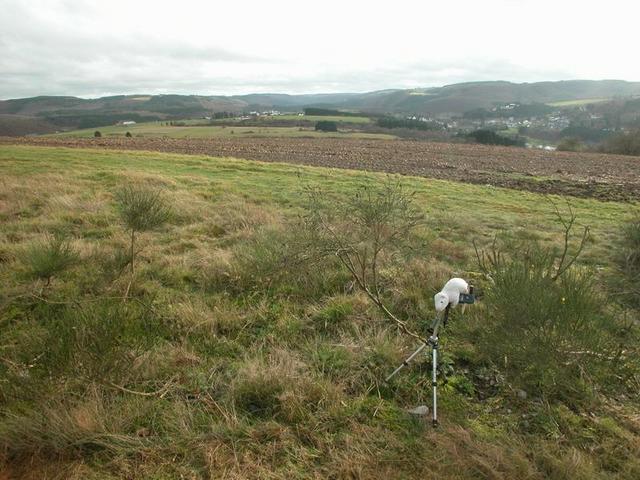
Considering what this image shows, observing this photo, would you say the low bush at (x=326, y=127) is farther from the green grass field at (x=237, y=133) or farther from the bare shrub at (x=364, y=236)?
the bare shrub at (x=364, y=236)

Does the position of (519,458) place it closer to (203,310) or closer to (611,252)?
(203,310)

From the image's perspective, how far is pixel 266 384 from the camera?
11.5 ft

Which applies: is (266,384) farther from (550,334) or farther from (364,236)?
(364,236)

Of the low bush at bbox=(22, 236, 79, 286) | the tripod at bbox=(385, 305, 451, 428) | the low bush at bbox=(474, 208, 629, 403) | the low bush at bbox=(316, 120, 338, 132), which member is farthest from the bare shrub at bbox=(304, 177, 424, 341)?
the low bush at bbox=(316, 120, 338, 132)

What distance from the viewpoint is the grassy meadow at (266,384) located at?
2855 mm

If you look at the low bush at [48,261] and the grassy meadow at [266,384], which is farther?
the low bush at [48,261]

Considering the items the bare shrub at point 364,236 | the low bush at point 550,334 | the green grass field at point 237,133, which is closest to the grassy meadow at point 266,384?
the low bush at point 550,334

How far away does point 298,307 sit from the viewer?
530 cm

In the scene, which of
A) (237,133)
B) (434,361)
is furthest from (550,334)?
(237,133)

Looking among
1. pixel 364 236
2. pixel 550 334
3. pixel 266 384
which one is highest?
pixel 364 236

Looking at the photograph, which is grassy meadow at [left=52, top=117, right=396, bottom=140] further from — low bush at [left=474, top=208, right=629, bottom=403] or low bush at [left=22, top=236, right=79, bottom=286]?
low bush at [left=474, top=208, right=629, bottom=403]

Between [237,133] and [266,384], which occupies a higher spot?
[237,133]

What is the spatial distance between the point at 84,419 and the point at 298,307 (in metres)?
2.79

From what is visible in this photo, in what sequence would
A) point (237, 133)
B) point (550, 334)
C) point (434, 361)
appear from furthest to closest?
point (237, 133)
point (434, 361)
point (550, 334)
